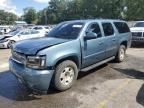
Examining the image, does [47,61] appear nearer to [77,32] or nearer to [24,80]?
[24,80]

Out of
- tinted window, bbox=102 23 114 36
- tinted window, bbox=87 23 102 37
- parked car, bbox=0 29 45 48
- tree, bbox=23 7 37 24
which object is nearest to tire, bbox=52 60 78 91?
tinted window, bbox=87 23 102 37

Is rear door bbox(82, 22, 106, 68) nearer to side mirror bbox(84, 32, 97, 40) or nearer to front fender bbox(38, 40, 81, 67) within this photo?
side mirror bbox(84, 32, 97, 40)

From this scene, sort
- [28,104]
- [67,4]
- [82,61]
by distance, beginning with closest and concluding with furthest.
Answer: 1. [28,104]
2. [82,61]
3. [67,4]

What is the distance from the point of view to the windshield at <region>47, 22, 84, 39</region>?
6520 millimetres

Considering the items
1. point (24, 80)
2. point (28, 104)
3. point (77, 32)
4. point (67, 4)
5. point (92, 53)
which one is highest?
point (67, 4)

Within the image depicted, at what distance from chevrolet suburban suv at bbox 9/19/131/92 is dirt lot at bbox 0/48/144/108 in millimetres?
338

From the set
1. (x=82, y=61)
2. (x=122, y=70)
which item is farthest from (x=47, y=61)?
(x=122, y=70)

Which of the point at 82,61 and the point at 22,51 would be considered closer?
the point at 22,51

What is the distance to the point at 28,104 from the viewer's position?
5.19 m

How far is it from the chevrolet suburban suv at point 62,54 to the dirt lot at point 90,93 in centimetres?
34

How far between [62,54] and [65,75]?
2.03 ft

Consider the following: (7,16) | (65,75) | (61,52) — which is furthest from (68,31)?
(7,16)

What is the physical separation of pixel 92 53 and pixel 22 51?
2.20 m

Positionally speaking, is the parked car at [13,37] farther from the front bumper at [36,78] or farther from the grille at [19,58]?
the front bumper at [36,78]
